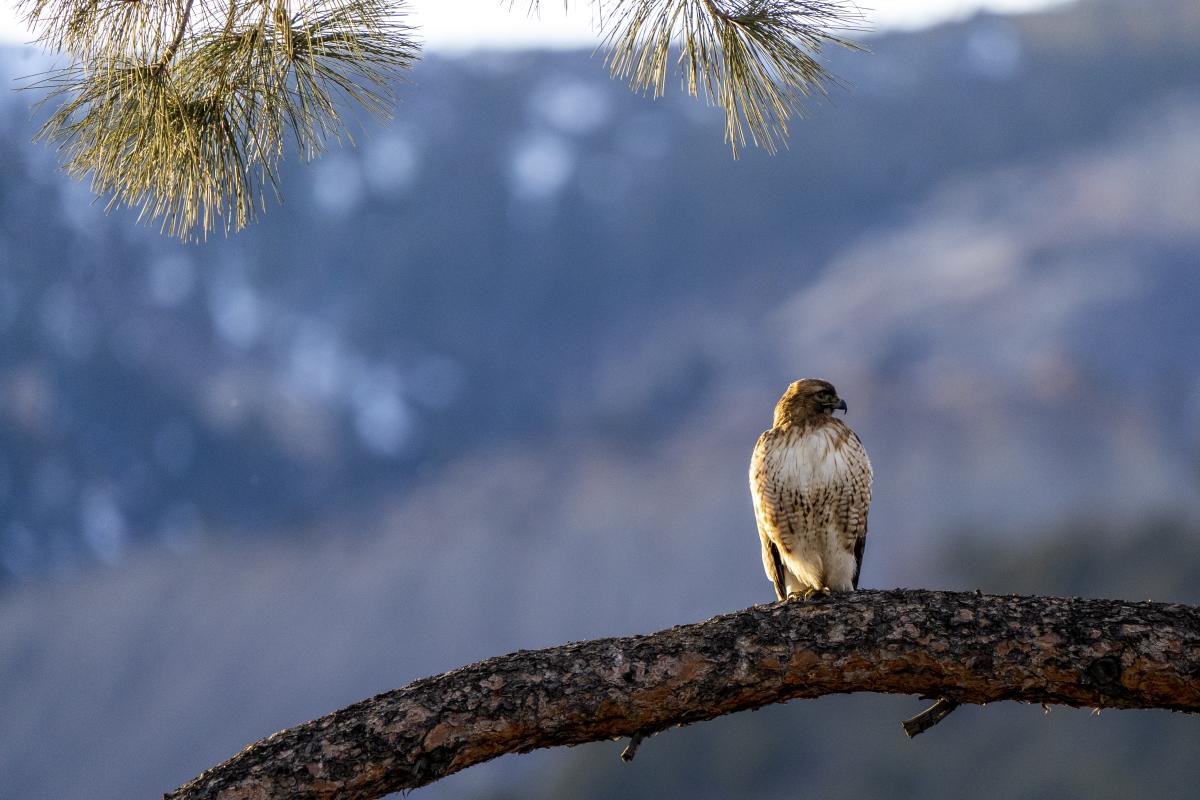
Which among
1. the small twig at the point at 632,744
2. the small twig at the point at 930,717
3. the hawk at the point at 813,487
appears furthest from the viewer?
the hawk at the point at 813,487

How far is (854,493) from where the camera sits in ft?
16.1

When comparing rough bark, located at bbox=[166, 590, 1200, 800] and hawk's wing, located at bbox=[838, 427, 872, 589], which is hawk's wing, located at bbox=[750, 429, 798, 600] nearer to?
hawk's wing, located at bbox=[838, 427, 872, 589]

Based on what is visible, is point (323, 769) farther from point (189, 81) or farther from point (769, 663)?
point (189, 81)

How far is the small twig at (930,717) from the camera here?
3.46 m

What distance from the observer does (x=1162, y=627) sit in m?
3.35

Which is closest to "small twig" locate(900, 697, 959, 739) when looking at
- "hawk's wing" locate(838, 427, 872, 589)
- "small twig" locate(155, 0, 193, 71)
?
"hawk's wing" locate(838, 427, 872, 589)

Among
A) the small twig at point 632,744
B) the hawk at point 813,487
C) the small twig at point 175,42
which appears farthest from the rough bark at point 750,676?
the small twig at point 175,42

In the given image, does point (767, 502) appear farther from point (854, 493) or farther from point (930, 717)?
point (930, 717)

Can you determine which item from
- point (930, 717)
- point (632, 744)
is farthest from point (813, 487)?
point (632, 744)

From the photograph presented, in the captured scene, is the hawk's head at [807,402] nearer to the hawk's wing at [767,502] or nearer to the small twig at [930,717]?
the hawk's wing at [767,502]

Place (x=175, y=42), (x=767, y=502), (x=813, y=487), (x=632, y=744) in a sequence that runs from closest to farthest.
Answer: (x=632, y=744)
(x=175, y=42)
(x=813, y=487)
(x=767, y=502)

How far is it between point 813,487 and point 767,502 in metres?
0.23

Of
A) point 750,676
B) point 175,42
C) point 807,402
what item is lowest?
point 750,676

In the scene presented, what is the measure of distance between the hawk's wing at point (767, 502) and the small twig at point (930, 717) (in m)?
1.49
